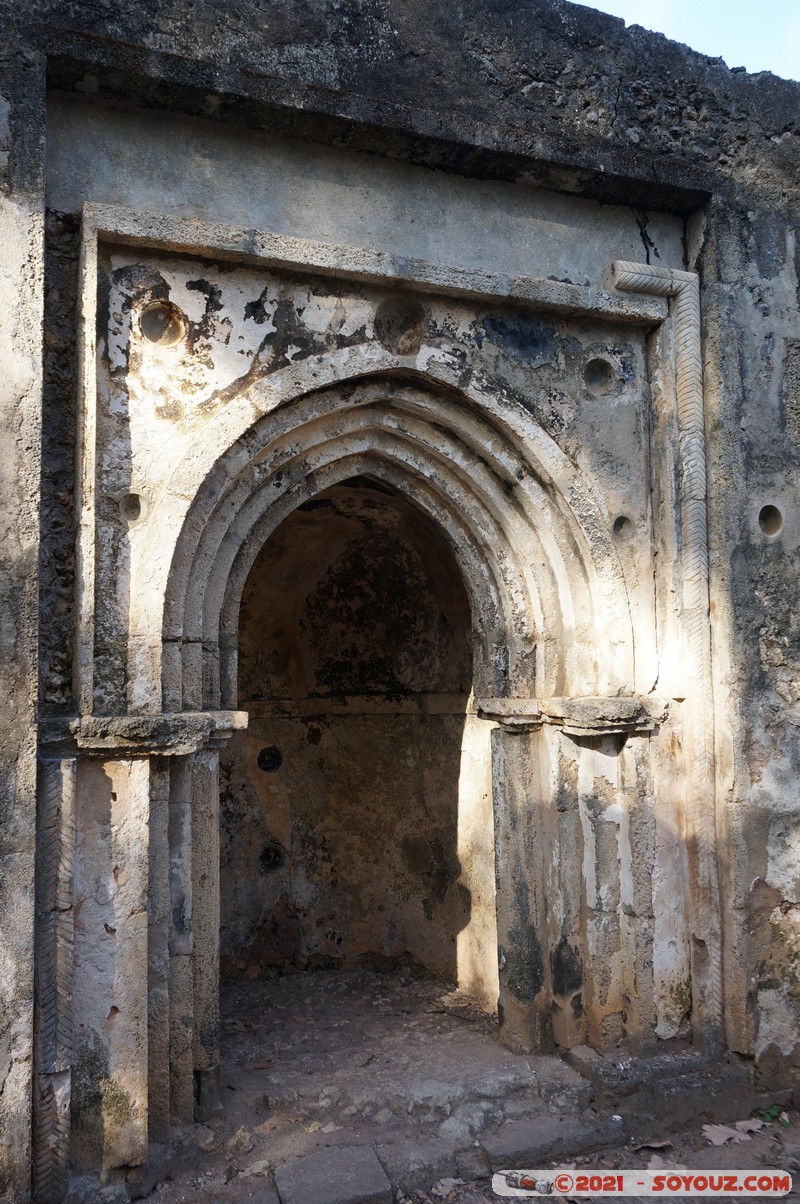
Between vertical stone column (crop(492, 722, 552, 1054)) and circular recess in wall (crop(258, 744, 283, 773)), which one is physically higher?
circular recess in wall (crop(258, 744, 283, 773))

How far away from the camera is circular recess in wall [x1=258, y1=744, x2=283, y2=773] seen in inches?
234

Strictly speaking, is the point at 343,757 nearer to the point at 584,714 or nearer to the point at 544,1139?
the point at 584,714

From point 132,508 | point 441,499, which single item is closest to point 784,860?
point 441,499

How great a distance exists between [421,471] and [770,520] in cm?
171

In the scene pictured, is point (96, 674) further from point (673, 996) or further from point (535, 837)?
point (673, 996)

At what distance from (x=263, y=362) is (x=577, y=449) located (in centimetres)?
152

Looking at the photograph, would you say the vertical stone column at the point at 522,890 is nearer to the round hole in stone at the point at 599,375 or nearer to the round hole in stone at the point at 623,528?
the round hole in stone at the point at 623,528

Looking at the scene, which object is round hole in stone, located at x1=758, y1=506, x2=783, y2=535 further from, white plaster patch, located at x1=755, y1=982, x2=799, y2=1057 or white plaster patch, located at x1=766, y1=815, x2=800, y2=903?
white plaster patch, located at x1=755, y1=982, x2=799, y2=1057

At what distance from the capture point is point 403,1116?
149 inches

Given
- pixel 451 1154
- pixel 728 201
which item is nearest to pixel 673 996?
pixel 451 1154

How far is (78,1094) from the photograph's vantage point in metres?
3.21

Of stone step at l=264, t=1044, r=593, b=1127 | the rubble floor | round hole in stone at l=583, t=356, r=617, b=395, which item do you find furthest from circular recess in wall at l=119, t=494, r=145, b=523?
stone step at l=264, t=1044, r=593, b=1127

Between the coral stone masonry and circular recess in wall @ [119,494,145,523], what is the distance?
0.05 ft

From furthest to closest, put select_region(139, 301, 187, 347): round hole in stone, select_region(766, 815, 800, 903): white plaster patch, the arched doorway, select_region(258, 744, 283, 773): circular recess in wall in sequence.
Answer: select_region(258, 744, 283, 773): circular recess in wall < the arched doorway < select_region(766, 815, 800, 903): white plaster patch < select_region(139, 301, 187, 347): round hole in stone
